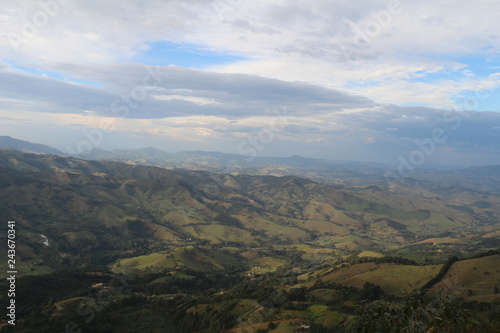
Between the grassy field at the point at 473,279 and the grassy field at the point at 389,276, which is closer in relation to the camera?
the grassy field at the point at 473,279

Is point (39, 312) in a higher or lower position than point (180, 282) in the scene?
higher

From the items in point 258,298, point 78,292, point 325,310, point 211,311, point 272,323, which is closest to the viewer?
point 272,323

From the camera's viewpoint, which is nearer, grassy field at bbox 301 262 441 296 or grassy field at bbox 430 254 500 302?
grassy field at bbox 430 254 500 302

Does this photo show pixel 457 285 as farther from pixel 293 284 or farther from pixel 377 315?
pixel 377 315

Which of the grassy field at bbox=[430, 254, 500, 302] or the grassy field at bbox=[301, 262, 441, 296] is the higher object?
the grassy field at bbox=[430, 254, 500, 302]

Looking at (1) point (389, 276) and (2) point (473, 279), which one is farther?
(1) point (389, 276)

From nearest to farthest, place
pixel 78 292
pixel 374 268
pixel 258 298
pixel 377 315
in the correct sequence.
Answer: pixel 377 315
pixel 258 298
pixel 78 292
pixel 374 268

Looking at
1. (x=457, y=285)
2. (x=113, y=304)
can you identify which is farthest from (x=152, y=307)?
(x=457, y=285)

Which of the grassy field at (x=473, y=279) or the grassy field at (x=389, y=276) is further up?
the grassy field at (x=473, y=279)

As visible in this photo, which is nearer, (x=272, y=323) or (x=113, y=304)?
(x=272, y=323)

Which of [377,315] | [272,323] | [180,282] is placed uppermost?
[377,315]

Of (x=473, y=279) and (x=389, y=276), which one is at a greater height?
(x=473, y=279)
